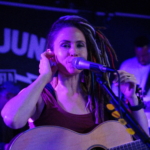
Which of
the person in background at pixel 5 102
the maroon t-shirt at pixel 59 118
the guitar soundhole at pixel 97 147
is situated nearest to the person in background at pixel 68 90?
the maroon t-shirt at pixel 59 118

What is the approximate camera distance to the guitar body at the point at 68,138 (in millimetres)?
1537

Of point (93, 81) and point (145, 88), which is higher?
point (93, 81)

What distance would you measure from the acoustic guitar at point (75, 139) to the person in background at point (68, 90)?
55 mm

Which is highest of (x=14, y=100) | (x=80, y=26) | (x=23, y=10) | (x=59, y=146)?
(x=23, y=10)

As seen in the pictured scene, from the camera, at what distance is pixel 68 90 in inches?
76.2

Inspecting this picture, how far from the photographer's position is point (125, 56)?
17.6 feet

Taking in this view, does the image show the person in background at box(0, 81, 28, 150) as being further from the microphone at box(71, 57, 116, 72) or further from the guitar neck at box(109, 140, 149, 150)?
the microphone at box(71, 57, 116, 72)

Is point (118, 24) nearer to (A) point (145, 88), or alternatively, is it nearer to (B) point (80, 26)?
(A) point (145, 88)

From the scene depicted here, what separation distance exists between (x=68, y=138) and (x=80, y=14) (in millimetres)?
3671

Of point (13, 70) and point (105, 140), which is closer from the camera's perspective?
point (105, 140)

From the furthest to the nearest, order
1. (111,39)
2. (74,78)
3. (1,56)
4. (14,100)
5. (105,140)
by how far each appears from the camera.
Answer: (111,39)
(1,56)
(74,78)
(105,140)
(14,100)

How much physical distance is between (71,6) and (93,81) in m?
3.19

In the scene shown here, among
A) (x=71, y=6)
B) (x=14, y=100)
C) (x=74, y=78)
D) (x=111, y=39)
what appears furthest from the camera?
(x=111, y=39)

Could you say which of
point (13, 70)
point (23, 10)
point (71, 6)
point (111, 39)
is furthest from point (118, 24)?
point (13, 70)
